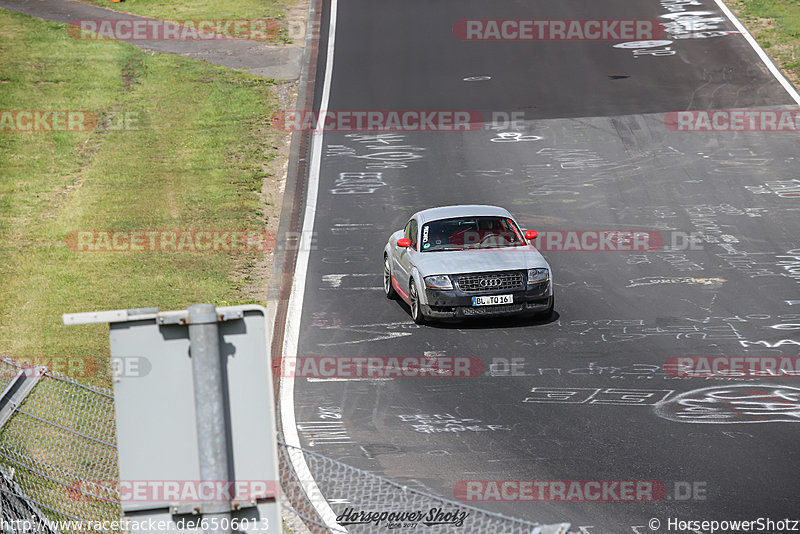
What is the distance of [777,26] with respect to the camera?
33.8 meters

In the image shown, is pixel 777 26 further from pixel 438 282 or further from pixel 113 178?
pixel 438 282

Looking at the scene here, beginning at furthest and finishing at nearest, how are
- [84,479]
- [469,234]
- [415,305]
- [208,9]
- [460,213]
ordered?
[208,9], [460,213], [469,234], [415,305], [84,479]

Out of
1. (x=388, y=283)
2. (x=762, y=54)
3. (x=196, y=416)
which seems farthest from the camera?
(x=762, y=54)

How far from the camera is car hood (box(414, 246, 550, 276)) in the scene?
15531mm

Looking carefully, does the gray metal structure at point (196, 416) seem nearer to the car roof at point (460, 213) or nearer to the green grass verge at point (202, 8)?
the car roof at point (460, 213)

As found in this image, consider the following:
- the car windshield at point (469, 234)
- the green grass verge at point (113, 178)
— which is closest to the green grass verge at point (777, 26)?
the green grass verge at point (113, 178)

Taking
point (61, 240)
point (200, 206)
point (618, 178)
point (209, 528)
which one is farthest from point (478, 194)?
point (209, 528)

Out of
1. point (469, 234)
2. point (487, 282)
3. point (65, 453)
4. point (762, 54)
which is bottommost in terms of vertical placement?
point (65, 453)

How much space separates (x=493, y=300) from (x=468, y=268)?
2.09 ft

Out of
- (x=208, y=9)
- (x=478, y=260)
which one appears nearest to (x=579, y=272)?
(x=478, y=260)

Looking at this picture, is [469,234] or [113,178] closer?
[469,234]

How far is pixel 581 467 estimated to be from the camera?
10.1 meters

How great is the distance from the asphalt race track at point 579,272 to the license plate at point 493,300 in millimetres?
458

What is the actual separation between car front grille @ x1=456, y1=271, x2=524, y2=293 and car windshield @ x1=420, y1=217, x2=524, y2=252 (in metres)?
1.10
